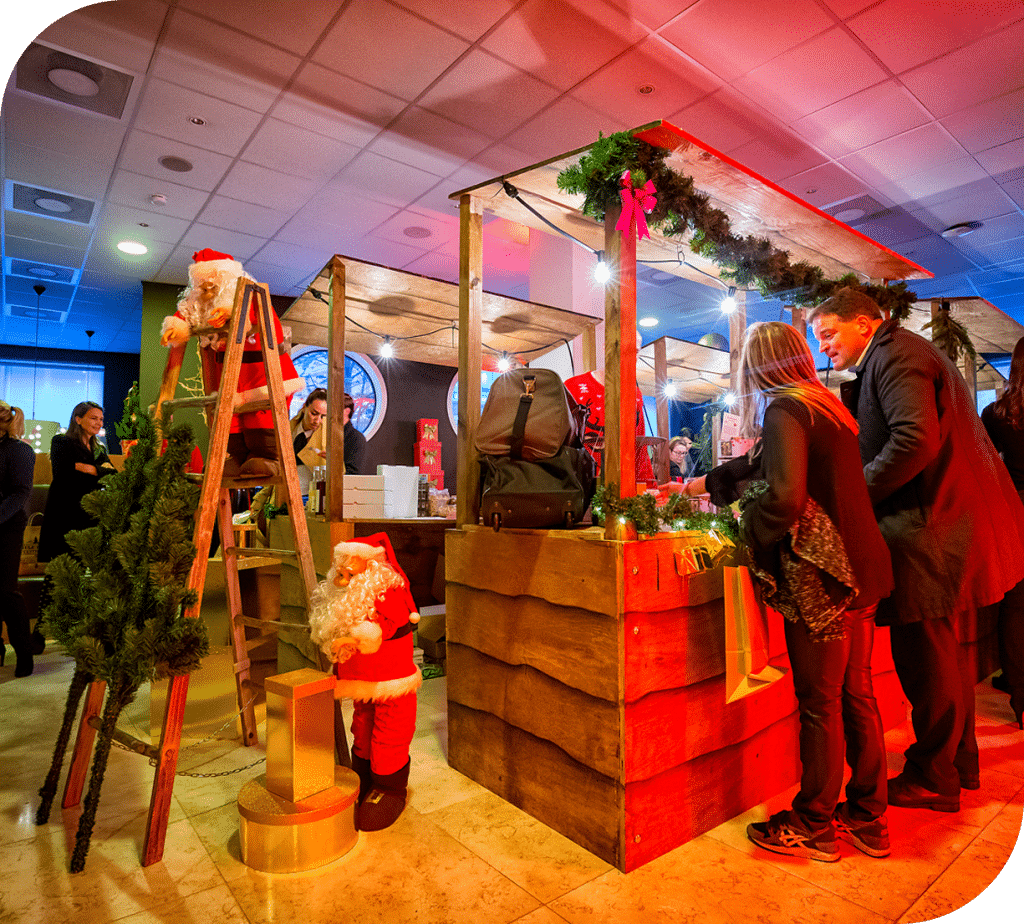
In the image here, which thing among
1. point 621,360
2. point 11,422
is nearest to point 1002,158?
point 621,360

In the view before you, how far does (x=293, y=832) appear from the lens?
1776 millimetres

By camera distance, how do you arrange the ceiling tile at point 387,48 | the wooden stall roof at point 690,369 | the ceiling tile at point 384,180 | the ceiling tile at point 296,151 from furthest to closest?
the ceiling tile at point 384,180
the wooden stall roof at point 690,369
the ceiling tile at point 296,151
the ceiling tile at point 387,48

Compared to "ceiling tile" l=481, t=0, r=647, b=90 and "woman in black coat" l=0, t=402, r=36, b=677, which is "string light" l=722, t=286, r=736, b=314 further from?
"woman in black coat" l=0, t=402, r=36, b=677

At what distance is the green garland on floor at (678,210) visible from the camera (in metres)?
1.94

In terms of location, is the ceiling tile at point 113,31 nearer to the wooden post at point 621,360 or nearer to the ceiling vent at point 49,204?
the ceiling vent at point 49,204

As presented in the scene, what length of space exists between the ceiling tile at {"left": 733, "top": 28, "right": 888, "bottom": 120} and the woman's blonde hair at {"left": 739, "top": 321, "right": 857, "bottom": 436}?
99.1 inches

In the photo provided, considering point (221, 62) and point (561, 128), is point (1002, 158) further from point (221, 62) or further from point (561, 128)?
point (221, 62)

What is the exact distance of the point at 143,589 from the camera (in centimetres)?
186

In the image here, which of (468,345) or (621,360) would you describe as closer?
(621,360)

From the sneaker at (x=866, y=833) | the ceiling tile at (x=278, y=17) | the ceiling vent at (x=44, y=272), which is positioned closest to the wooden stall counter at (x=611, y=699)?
the sneaker at (x=866, y=833)

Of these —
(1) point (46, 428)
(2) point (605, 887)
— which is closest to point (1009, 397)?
(2) point (605, 887)

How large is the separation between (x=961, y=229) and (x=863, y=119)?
98.1 inches

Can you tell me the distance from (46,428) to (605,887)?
888cm

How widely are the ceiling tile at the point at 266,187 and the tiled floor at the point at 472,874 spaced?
421 cm
